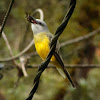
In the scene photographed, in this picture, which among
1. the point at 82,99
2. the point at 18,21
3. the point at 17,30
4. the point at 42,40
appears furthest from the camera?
the point at 17,30

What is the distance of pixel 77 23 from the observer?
6.90ft

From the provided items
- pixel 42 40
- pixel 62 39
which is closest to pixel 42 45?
pixel 42 40

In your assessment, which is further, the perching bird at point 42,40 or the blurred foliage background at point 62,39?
the blurred foliage background at point 62,39

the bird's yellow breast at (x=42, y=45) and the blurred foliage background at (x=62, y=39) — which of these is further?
the blurred foliage background at (x=62, y=39)

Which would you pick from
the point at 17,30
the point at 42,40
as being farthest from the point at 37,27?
the point at 17,30

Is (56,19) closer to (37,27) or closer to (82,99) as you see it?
(82,99)

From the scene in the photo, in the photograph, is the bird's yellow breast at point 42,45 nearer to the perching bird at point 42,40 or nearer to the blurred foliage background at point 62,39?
the perching bird at point 42,40

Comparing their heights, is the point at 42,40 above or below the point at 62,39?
above

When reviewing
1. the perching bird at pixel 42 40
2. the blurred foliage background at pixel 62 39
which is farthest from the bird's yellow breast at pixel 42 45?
the blurred foliage background at pixel 62 39

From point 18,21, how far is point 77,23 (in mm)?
884

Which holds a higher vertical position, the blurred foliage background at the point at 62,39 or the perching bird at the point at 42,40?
the perching bird at the point at 42,40

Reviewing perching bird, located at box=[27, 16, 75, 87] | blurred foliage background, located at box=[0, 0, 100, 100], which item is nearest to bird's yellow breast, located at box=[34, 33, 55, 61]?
perching bird, located at box=[27, 16, 75, 87]

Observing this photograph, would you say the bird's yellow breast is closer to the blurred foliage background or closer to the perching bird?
the perching bird

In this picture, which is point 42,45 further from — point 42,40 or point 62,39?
point 62,39
